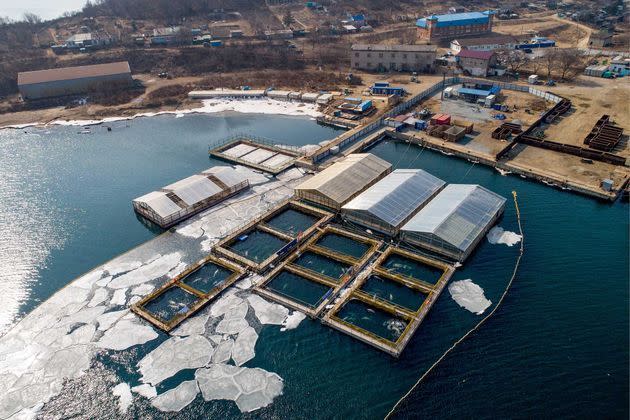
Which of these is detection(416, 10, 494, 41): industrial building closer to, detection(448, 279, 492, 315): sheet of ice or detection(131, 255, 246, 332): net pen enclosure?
detection(448, 279, 492, 315): sheet of ice

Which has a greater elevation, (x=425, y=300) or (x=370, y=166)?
(x=370, y=166)

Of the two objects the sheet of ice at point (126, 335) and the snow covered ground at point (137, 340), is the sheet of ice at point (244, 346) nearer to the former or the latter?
the snow covered ground at point (137, 340)

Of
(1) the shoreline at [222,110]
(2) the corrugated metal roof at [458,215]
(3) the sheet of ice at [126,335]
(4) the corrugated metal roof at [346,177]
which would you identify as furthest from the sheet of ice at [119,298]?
(1) the shoreline at [222,110]

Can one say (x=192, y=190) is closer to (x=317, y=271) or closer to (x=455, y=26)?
(x=317, y=271)

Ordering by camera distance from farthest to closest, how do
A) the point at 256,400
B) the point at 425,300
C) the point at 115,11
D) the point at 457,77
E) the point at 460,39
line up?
the point at 115,11 < the point at 460,39 < the point at 457,77 < the point at 425,300 < the point at 256,400

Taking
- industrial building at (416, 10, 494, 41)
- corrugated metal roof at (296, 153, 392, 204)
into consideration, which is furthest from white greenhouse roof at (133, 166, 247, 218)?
industrial building at (416, 10, 494, 41)

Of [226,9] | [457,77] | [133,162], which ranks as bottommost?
[133,162]

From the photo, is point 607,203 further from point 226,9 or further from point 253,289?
point 226,9

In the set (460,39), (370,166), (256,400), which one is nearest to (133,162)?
(370,166)
